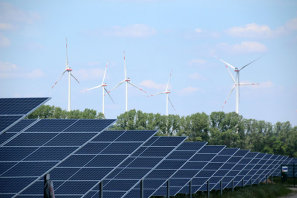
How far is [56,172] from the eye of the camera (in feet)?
92.3

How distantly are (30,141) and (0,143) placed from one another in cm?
268

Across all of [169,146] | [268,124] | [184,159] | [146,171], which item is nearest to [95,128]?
[146,171]

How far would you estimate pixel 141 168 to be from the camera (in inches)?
1332

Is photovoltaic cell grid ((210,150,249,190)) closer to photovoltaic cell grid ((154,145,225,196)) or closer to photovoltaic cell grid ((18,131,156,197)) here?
photovoltaic cell grid ((154,145,225,196))

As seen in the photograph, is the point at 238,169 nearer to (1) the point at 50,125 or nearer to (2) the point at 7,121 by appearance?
(1) the point at 50,125

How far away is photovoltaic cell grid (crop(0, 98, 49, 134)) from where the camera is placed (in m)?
19.7

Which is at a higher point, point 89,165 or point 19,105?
point 19,105

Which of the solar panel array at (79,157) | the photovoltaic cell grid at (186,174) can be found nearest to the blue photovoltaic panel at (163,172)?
the solar panel array at (79,157)

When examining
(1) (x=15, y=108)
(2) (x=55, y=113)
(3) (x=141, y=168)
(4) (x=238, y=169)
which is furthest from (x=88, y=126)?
(2) (x=55, y=113)

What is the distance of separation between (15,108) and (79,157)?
882 cm

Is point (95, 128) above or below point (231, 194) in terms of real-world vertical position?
above

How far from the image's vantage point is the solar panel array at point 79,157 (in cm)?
2234

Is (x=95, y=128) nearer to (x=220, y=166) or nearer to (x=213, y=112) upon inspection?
(x=220, y=166)

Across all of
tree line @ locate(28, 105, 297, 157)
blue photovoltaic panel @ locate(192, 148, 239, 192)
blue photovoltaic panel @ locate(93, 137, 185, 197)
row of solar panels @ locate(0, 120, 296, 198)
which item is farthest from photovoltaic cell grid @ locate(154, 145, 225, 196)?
tree line @ locate(28, 105, 297, 157)
